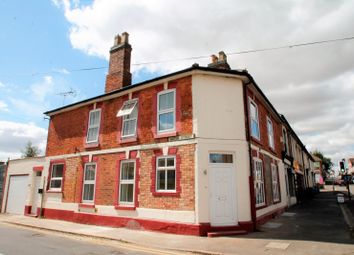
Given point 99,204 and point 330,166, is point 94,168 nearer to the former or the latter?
point 99,204

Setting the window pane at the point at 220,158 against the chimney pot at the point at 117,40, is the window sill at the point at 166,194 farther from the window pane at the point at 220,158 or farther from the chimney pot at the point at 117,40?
the chimney pot at the point at 117,40

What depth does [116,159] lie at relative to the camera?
42.6 feet

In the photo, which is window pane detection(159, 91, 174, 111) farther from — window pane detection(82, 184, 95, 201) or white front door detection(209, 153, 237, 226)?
window pane detection(82, 184, 95, 201)

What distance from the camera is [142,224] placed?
11.1 m

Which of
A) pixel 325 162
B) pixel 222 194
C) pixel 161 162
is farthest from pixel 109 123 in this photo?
pixel 325 162

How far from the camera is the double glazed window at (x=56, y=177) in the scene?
15602mm

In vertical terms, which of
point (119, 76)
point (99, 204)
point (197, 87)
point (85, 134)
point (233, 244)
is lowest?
point (233, 244)

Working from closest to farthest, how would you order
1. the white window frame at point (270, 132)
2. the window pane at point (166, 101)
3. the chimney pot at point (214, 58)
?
1. the window pane at point (166, 101)
2. the chimney pot at point (214, 58)
3. the white window frame at point (270, 132)

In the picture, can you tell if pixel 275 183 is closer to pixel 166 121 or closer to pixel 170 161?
pixel 170 161

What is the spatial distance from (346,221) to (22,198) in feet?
60.7

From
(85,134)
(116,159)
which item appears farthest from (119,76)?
(116,159)

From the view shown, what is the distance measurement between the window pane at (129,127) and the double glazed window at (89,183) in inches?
104

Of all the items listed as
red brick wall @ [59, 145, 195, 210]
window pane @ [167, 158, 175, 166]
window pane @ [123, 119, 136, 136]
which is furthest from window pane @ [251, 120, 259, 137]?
window pane @ [123, 119, 136, 136]

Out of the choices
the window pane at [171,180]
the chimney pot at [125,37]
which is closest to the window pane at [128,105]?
the window pane at [171,180]
